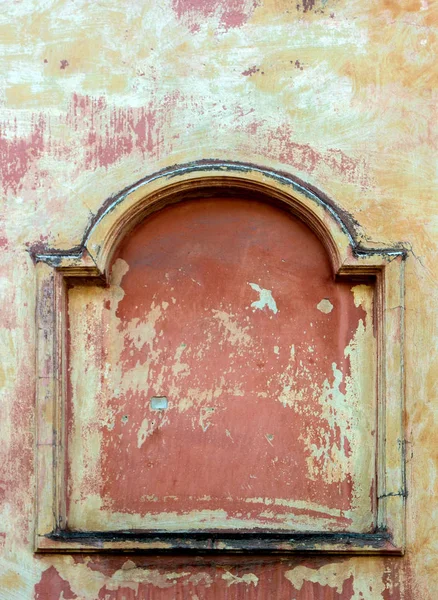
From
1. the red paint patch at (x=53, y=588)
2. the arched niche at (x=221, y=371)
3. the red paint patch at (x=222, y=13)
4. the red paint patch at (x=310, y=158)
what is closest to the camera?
the red paint patch at (x=53, y=588)

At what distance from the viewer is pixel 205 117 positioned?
4.70 m

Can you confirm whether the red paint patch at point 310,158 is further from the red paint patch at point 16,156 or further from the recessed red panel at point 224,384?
the red paint patch at point 16,156

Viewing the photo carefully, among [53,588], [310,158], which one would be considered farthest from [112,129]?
[53,588]

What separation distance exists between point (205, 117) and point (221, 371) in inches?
56.0

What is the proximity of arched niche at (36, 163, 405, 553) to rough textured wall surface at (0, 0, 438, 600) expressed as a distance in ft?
0.40

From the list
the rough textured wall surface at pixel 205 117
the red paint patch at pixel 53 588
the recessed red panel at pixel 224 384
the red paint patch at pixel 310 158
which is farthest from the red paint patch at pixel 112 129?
the red paint patch at pixel 53 588

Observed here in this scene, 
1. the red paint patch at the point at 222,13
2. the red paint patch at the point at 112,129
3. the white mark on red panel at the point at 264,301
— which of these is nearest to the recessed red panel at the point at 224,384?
the white mark on red panel at the point at 264,301

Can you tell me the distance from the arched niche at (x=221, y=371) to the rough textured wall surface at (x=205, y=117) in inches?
4.9

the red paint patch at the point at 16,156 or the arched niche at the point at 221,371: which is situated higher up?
the red paint patch at the point at 16,156

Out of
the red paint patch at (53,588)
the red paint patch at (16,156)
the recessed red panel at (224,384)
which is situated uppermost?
the red paint patch at (16,156)

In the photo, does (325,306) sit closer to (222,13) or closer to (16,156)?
(222,13)

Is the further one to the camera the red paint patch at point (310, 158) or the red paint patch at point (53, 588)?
the red paint patch at point (310, 158)

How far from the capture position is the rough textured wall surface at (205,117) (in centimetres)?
455

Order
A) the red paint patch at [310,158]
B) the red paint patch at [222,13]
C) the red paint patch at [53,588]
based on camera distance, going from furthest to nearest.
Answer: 1. the red paint patch at [222,13]
2. the red paint patch at [310,158]
3. the red paint patch at [53,588]
